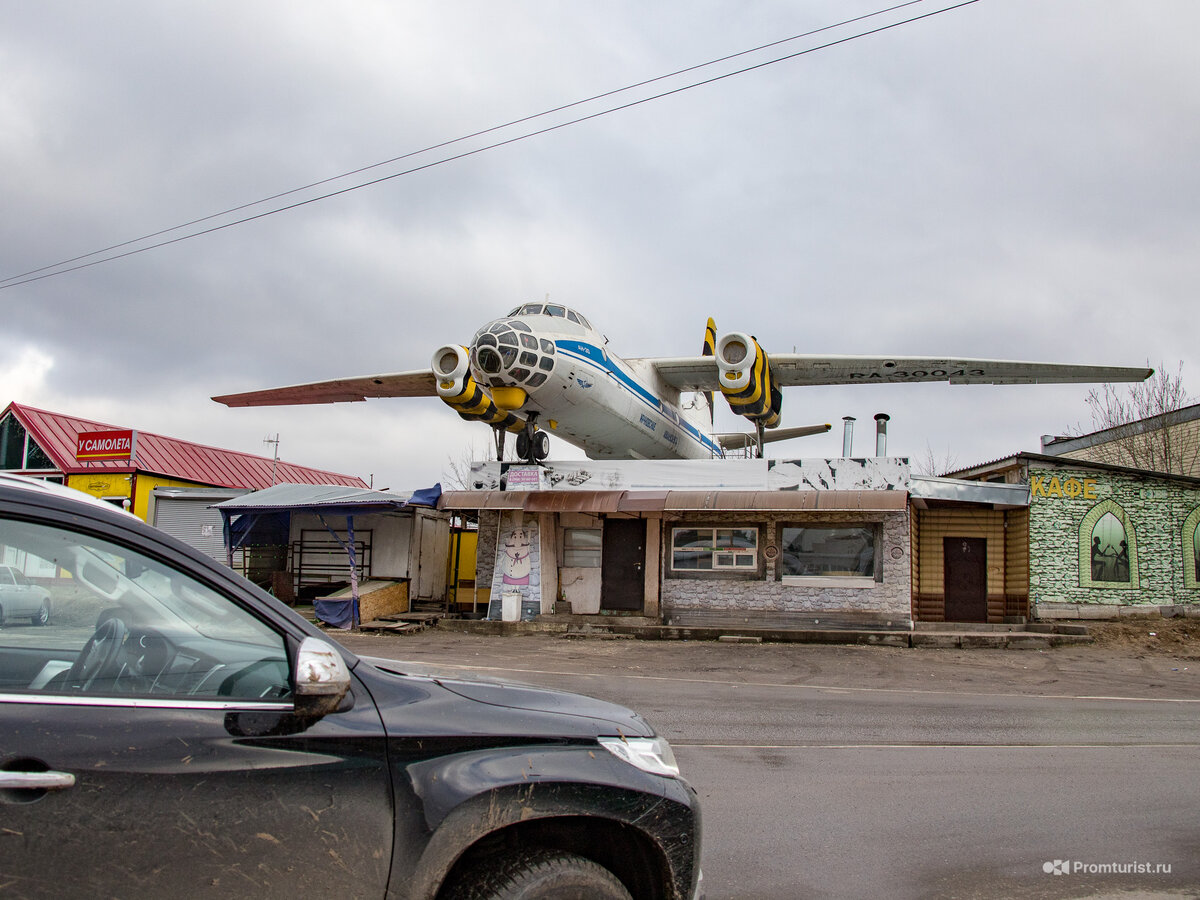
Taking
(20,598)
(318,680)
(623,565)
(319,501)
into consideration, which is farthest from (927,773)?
(319,501)

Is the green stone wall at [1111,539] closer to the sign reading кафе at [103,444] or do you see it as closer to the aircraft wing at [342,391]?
the aircraft wing at [342,391]

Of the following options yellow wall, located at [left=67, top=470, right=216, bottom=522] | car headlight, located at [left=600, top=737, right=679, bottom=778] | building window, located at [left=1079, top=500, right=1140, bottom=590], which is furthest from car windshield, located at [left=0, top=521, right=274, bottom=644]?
yellow wall, located at [left=67, top=470, right=216, bottom=522]

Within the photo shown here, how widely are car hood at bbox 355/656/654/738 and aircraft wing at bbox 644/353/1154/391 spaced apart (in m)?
20.9

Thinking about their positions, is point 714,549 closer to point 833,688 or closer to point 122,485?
point 833,688

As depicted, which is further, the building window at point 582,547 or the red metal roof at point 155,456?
the red metal roof at point 155,456

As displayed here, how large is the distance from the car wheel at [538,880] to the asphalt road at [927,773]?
77cm

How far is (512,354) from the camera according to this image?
18.1 meters

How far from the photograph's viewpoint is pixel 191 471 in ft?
108

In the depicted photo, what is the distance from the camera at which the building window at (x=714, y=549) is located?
20141 millimetres

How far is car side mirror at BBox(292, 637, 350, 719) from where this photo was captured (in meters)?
2.36

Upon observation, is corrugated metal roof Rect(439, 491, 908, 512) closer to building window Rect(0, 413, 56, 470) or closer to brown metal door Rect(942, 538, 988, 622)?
brown metal door Rect(942, 538, 988, 622)

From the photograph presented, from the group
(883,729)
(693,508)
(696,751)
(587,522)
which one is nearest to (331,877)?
(696,751)

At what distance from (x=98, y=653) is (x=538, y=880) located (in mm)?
1362

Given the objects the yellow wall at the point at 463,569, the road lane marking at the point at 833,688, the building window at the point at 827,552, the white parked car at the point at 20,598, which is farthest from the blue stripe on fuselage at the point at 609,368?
the white parked car at the point at 20,598
